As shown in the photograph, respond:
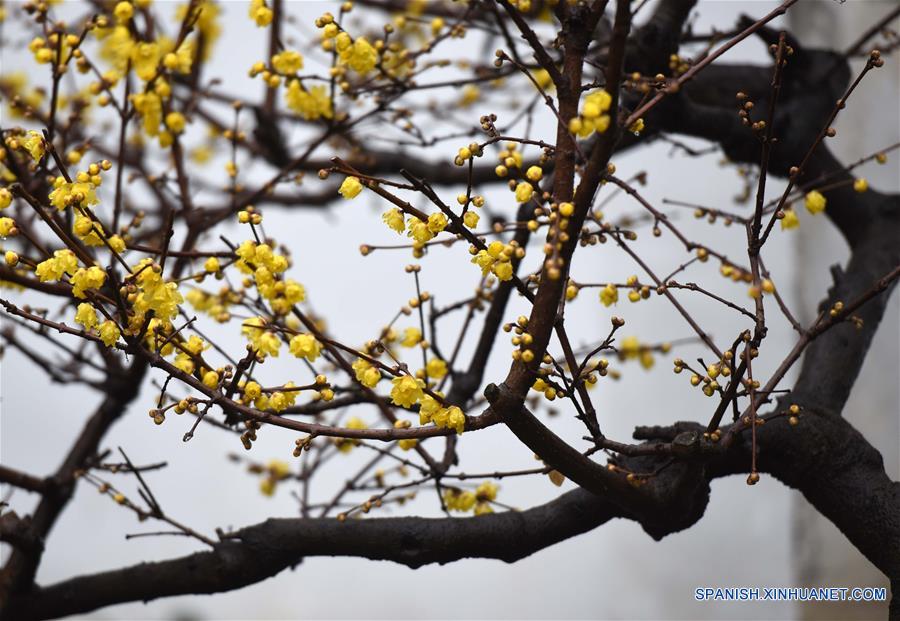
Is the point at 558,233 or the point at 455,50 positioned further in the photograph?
the point at 455,50

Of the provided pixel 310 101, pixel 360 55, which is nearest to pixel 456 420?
pixel 360 55

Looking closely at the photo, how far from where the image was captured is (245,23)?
2.78 m

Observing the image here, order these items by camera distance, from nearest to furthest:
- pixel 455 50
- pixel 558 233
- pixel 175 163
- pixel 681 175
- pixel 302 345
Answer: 1. pixel 558 233
2. pixel 302 345
3. pixel 175 163
4. pixel 681 175
5. pixel 455 50

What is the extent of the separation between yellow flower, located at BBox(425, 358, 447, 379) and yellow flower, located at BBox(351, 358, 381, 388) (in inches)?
13.1

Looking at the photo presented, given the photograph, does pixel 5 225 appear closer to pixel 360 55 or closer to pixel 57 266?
pixel 57 266

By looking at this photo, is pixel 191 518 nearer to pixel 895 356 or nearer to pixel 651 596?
pixel 651 596

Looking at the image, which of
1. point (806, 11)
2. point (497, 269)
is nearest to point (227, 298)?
point (497, 269)

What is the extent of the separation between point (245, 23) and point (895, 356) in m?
1.99

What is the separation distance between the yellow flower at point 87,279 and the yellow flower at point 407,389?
0.89 feet

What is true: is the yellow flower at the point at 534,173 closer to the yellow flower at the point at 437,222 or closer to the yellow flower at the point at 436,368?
the yellow flower at the point at 437,222

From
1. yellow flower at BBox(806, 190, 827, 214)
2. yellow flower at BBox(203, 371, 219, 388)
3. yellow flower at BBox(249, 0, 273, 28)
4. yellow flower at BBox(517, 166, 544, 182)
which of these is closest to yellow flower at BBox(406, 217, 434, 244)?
yellow flower at BBox(517, 166, 544, 182)

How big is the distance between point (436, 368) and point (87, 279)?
558 mm

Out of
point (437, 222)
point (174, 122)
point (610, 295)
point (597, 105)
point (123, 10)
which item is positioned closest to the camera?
point (597, 105)

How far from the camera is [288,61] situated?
1230mm
